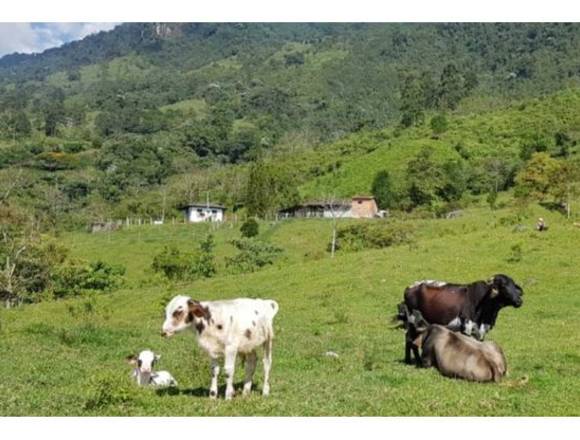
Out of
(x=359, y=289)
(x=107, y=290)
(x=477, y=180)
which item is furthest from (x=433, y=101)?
(x=359, y=289)

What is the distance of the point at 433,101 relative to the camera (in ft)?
634

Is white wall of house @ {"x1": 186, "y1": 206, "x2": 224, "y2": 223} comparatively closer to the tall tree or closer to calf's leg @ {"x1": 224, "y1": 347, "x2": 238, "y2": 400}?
the tall tree

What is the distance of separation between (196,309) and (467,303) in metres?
9.91

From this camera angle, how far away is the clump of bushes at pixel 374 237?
2613 inches

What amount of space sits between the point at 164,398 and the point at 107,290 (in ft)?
168

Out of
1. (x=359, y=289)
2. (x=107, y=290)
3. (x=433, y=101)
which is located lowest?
(x=107, y=290)

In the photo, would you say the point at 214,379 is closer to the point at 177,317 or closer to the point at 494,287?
the point at 177,317

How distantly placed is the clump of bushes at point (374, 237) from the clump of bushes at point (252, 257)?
6773mm

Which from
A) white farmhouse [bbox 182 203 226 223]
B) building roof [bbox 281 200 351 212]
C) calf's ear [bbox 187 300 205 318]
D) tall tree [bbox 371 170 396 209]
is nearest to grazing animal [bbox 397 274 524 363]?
calf's ear [bbox 187 300 205 318]

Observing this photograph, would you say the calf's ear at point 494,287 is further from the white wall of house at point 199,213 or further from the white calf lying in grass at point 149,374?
the white wall of house at point 199,213

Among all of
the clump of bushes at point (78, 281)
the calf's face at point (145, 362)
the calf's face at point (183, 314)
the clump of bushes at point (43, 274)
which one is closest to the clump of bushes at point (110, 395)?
the calf's face at point (183, 314)

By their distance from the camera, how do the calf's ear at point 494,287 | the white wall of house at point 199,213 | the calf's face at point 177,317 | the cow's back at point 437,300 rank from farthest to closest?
the white wall of house at point 199,213
the cow's back at point 437,300
the calf's ear at point 494,287
the calf's face at point 177,317

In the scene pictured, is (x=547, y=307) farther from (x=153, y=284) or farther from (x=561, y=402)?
(x=153, y=284)

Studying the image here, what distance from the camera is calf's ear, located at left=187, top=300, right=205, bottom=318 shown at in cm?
1162
